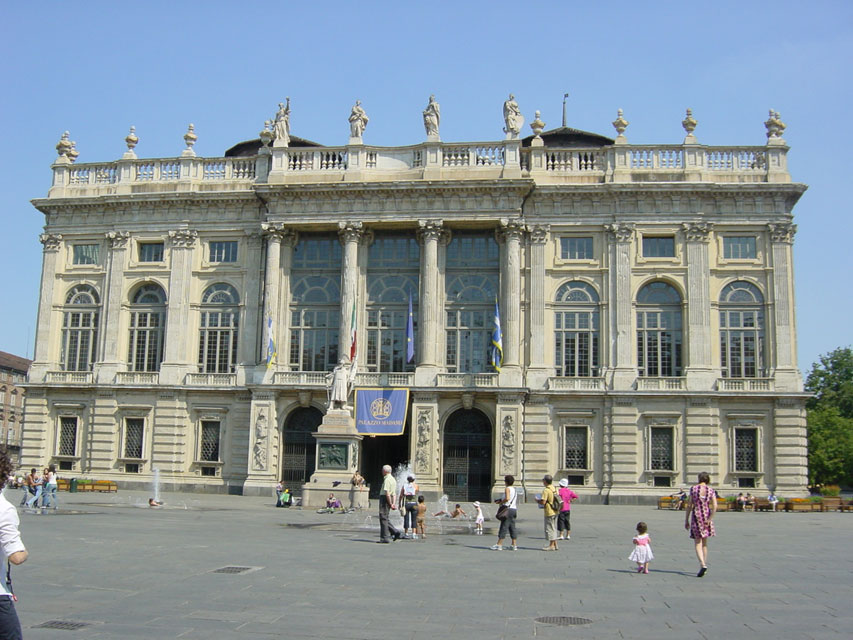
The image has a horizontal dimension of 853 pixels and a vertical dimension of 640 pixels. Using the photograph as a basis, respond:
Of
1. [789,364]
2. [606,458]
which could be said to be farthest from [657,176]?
[606,458]

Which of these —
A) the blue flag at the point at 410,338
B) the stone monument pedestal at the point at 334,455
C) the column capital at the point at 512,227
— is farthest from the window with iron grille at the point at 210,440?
the column capital at the point at 512,227

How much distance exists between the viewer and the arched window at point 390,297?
155 ft

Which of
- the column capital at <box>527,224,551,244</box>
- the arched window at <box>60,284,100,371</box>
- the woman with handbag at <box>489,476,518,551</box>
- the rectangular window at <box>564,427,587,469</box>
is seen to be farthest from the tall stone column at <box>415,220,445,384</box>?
the woman with handbag at <box>489,476,518,551</box>

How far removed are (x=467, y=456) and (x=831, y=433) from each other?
42.2m

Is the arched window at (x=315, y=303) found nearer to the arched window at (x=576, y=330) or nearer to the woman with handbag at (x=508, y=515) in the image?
the arched window at (x=576, y=330)

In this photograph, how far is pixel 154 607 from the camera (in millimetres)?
12320

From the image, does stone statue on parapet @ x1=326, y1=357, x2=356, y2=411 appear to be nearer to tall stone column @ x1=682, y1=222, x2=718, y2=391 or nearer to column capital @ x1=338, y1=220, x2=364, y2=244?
column capital @ x1=338, y1=220, x2=364, y2=244

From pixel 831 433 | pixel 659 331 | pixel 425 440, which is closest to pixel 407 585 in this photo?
pixel 425 440

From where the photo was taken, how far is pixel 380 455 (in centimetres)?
4788

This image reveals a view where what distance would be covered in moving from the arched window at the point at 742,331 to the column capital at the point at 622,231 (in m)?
5.62

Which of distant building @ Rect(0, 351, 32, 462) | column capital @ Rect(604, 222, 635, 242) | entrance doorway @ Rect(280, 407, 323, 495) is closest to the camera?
column capital @ Rect(604, 222, 635, 242)

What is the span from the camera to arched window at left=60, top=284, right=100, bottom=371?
50.3 m

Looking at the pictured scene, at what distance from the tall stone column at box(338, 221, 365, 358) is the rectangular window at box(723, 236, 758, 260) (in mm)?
19220

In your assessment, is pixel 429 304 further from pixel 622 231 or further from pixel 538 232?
pixel 622 231
